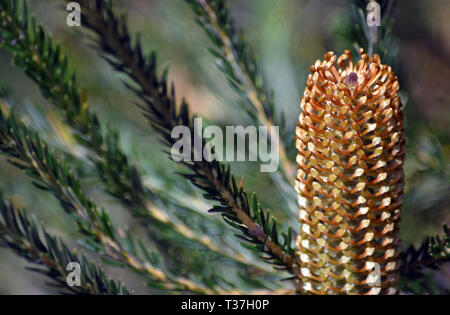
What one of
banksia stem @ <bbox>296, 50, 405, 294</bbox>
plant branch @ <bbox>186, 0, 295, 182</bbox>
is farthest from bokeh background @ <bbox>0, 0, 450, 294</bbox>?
banksia stem @ <bbox>296, 50, 405, 294</bbox>

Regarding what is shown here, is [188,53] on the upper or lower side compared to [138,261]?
upper

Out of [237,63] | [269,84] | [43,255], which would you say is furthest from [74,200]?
[269,84]

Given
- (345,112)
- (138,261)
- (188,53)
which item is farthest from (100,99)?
(345,112)

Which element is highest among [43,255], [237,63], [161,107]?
[237,63]

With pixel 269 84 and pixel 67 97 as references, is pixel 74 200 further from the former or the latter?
pixel 269 84

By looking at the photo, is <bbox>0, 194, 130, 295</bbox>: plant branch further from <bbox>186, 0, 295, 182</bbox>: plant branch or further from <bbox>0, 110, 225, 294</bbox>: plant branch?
<bbox>186, 0, 295, 182</bbox>: plant branch

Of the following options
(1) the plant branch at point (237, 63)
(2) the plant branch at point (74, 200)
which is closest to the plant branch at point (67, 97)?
(2) the plant branch at point (74, 200)
